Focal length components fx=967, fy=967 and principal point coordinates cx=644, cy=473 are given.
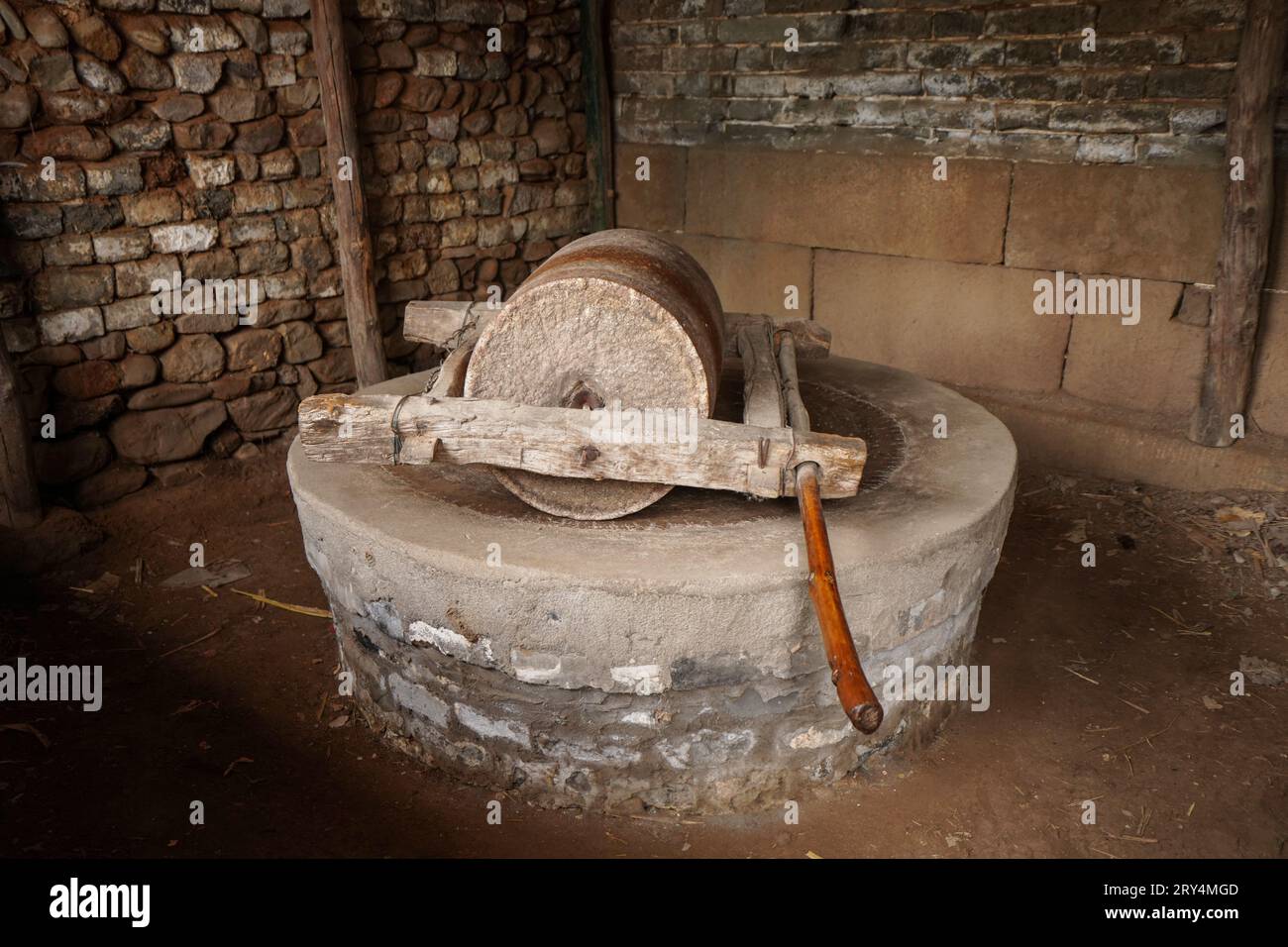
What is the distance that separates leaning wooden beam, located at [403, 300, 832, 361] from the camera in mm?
3500

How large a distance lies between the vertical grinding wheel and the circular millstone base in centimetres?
9

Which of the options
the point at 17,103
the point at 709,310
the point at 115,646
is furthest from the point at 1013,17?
the point at 115,646

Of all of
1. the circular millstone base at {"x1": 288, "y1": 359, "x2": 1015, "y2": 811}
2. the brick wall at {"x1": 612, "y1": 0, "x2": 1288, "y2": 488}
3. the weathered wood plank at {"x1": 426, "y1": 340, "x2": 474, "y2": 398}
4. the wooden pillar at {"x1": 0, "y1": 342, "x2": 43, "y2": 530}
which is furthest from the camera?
the brick wall at {"x1": 612, "y1": 0, "x2": 1288, "y2": 488}

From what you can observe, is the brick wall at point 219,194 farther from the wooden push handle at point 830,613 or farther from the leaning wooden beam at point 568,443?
the wooden push handle at point 830,613

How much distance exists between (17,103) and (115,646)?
89.4 inches

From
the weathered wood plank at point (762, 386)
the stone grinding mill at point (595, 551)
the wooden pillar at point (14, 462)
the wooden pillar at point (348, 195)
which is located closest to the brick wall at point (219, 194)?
the wooden pillar at point (348, 195)

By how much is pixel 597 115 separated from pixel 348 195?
6.17 ft

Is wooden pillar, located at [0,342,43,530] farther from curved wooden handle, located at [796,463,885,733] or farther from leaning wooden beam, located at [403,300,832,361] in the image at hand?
curved wooden handle, located at [796,463,885,733]

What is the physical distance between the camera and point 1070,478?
15.8 feet

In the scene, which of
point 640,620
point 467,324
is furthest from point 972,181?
point 640,620

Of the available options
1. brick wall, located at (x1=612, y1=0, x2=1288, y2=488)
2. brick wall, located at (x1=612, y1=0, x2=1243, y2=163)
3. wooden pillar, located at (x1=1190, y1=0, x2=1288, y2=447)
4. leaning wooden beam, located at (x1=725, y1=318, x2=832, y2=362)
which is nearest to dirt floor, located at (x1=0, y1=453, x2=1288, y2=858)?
wooden pillar, located at (x1=1190, y1=0, x2=1288, y2=447)

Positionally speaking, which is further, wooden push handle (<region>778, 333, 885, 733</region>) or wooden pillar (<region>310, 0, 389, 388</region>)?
wooden pillar (<region>310, 0, 389, 388</region>)

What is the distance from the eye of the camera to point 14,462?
409 centimetres

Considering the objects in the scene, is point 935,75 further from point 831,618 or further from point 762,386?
point 831,618
